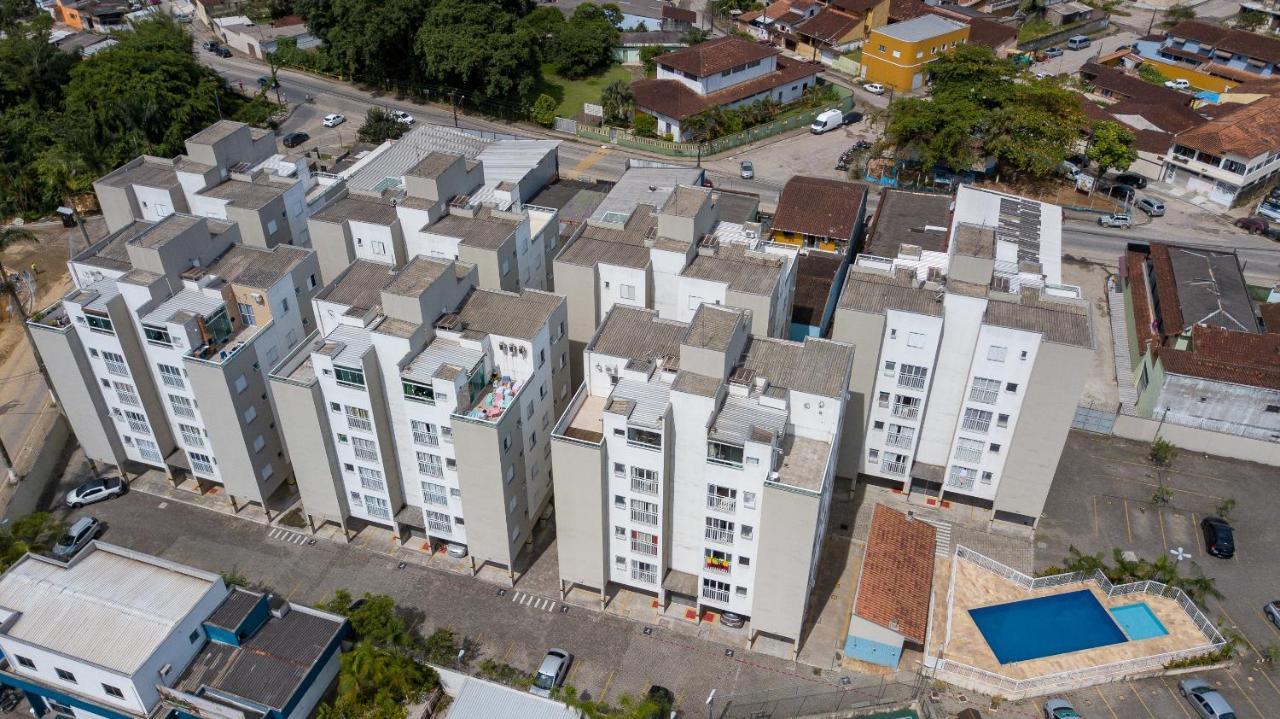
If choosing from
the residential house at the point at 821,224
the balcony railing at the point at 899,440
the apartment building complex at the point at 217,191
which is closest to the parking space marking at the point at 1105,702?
the balcony railing at the point at 899,440

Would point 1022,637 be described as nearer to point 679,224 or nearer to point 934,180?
point 679,224

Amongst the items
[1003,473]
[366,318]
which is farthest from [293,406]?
[1003,473]

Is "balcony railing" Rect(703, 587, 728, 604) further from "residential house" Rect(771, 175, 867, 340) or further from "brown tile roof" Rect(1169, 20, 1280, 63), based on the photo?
"brown tile roof" Rect(1169, 20, 1280, 63)

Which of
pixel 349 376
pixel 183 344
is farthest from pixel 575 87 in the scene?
pixel 349 376

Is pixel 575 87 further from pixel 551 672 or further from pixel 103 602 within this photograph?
pixel 103 602

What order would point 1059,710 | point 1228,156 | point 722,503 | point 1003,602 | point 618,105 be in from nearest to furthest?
point 1059,710 → point 722,503 → point 1003,602 → point 1228,156 → point 618,105
